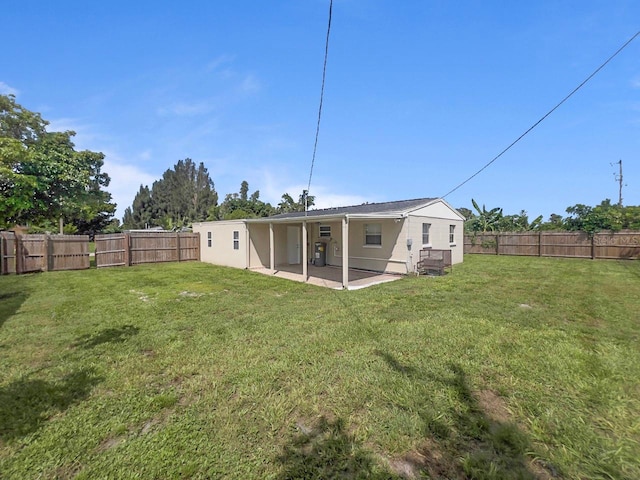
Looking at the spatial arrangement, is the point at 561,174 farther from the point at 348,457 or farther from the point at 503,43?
the point at 348,457

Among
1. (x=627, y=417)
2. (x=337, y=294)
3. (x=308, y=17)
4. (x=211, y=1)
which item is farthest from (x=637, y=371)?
(x=211, y=1)

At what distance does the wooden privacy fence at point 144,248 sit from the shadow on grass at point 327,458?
48.4 feet

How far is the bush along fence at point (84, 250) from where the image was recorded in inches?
443

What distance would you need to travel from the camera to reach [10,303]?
22.2ft

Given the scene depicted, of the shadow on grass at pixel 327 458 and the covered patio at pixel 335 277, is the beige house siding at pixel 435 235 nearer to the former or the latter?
the covered patio at pixel 335 277

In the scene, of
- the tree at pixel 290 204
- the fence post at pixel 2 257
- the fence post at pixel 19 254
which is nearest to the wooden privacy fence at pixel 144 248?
the fence post at pixel 19 254

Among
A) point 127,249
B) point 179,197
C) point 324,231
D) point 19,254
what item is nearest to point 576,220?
point 324,231

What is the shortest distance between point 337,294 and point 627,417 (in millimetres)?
5608

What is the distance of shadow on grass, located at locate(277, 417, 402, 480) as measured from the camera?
2.00 meters

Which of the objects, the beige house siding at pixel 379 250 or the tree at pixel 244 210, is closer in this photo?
the beige house siding at pixel 379 250

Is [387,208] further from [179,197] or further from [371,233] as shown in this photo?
[179,197]

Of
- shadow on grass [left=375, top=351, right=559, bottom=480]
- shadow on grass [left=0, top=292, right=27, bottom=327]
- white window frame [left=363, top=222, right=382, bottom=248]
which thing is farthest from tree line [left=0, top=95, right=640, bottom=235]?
shadow on grass [left=375, top=351, right=559, bottom=480]

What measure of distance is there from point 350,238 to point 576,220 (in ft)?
48.7

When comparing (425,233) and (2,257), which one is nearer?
(2,257)
